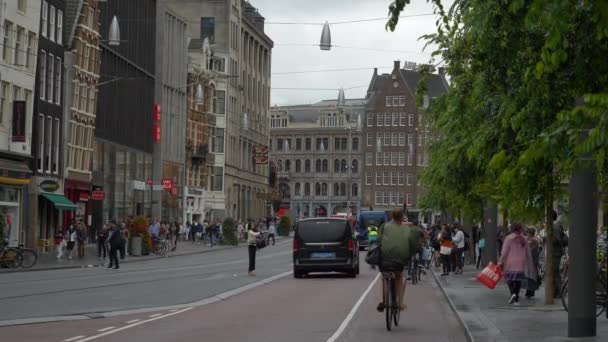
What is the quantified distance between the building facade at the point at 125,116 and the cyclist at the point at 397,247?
53437mm

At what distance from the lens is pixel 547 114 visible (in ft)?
54.2

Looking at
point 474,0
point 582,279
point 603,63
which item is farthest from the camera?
point 582,279

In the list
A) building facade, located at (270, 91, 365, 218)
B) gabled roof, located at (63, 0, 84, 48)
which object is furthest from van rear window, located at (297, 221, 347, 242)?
building facade, located at (270, 91, 365, 218)

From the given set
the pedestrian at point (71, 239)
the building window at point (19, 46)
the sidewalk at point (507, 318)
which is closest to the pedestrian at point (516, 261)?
the sidewalk at point (507, 318)

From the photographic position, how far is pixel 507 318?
20781 mm

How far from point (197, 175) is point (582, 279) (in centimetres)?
9139

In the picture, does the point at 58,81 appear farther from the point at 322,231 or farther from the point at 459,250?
the point at 322,231

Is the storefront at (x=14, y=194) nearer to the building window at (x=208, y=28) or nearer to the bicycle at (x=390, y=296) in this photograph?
the bicycle at (x=390, y=296)

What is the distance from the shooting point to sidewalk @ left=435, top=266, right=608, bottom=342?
675 inches

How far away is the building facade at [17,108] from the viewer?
57.0 m

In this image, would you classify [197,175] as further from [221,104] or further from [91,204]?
[91,204]

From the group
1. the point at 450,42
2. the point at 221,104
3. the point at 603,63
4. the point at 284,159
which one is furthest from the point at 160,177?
the point at 284,159

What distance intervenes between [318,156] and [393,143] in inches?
793

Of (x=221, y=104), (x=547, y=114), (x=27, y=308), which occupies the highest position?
(x=221, y=104)
